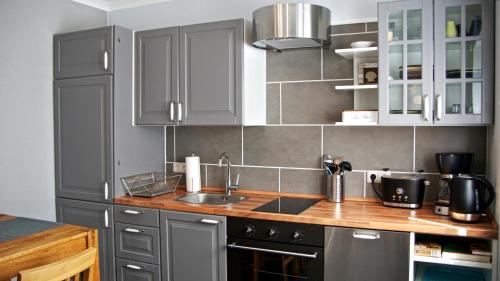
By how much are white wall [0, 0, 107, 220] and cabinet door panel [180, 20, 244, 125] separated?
3.61ft

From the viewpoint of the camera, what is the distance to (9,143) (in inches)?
123

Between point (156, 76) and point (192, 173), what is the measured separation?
0.78 m

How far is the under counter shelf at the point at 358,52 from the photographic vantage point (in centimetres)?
269

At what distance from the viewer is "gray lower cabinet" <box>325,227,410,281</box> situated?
7.58 feet

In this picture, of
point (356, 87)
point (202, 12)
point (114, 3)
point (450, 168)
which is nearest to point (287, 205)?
point (356, 87)

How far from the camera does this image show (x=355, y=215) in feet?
8.26

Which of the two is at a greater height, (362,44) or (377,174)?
(362,44)

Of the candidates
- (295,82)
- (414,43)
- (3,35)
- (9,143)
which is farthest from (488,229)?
(3,35)

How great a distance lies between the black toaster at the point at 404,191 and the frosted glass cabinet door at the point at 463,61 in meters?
0.38

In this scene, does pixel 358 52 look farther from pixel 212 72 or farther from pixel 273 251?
pixel 273 251

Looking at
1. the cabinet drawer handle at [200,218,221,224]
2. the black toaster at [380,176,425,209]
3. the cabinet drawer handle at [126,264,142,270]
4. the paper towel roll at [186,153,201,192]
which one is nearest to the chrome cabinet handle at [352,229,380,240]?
the black toaster at [380,176,425,209]

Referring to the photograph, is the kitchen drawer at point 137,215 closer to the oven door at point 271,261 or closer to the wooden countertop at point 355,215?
the wooden countertop at point 355,215

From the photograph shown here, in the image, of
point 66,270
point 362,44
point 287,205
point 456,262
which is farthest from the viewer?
point 287,205

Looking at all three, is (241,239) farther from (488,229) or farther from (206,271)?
(488,229)
